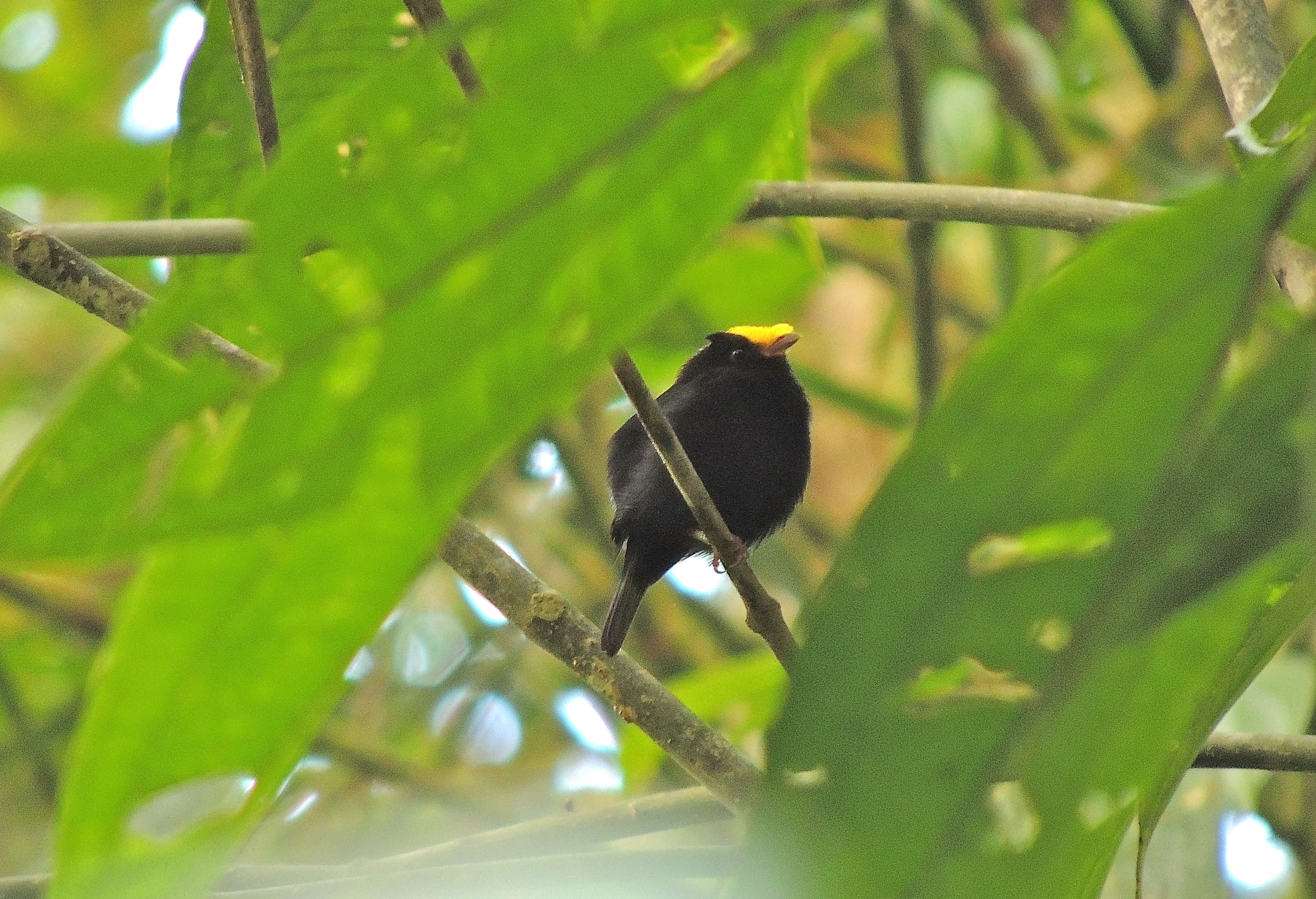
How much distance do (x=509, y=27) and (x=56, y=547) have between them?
292 mm

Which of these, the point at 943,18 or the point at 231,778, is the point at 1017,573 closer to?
the point at 231,778

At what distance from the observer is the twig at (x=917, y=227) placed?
11.3 feet

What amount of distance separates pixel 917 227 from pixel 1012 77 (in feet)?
3.97

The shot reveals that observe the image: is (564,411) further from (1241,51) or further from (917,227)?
(917,227)

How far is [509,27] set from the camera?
637 millimetres

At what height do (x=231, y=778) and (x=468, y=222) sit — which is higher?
(x=468, y=222)

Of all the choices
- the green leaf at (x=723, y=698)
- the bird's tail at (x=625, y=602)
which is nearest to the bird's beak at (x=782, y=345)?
the bird's tail at (x=625, y=602)

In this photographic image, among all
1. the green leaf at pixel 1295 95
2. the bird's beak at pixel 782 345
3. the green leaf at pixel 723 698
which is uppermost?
the bird's beak at pixel 782 345

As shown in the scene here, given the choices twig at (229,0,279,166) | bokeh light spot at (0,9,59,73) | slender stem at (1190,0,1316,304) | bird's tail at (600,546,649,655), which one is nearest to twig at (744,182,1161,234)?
slender stem at (1190,0,1316,304)

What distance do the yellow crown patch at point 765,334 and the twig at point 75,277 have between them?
274cm

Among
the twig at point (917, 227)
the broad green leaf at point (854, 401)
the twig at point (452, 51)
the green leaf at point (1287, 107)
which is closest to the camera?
Result: the green leaf at point (1287, 107)

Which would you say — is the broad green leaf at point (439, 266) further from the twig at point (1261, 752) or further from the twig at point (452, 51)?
the twig at point (1261, 752)

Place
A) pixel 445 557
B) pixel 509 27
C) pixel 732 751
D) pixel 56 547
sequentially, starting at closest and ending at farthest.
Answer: pixel 56 547
pixel 509 27
pixel 732 751
pixel 445 557

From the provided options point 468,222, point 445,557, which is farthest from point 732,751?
point 468,222
